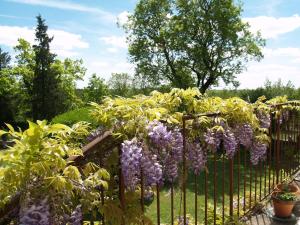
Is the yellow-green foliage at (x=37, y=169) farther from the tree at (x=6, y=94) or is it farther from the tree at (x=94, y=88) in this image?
the tree at (x=94, y=88)

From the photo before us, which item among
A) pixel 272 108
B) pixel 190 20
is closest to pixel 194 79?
pixel 190 20

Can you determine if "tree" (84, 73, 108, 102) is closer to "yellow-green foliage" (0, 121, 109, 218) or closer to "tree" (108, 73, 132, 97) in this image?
"tree" (108, 73, 132, 97)

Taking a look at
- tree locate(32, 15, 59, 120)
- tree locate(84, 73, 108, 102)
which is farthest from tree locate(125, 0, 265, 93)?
tree locate(84, 73, 108, 102)

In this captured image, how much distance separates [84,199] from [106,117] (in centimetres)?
56

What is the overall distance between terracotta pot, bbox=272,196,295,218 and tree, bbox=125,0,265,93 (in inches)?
786

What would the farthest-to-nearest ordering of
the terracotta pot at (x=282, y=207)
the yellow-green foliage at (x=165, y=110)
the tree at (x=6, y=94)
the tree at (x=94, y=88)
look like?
the tree at (x=94, y=88) < the tree at (x=6, y=94) < the terracotta pot at (x=282, y=207) < the yellow-green foliage at (x=165, y=110)

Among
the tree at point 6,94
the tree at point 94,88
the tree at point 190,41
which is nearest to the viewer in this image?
the tree at point 190,41

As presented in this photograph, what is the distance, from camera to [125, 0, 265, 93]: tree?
23500 mm

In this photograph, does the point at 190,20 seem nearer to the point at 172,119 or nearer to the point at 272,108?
the point at 272,108

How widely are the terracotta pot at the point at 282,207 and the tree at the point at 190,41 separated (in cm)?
1996

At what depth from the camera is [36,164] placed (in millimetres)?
1501

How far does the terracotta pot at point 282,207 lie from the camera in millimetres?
3881

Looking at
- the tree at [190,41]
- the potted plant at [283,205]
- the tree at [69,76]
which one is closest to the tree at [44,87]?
the tree at [69,76]

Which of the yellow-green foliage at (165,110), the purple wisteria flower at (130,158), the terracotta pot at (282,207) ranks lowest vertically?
the terracotta pot at (282,207)
